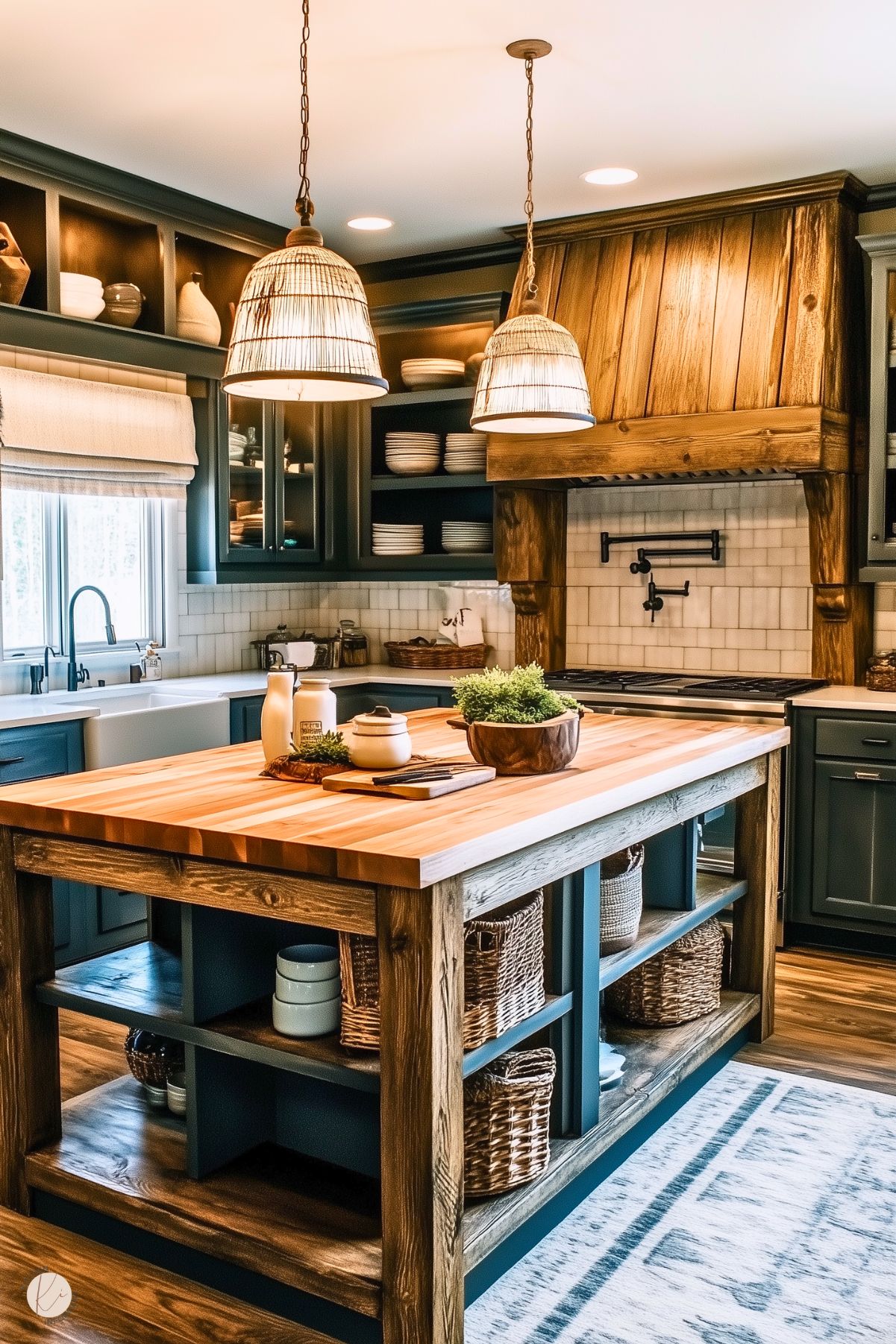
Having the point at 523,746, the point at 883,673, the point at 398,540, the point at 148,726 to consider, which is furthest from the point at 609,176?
the point at 523,746

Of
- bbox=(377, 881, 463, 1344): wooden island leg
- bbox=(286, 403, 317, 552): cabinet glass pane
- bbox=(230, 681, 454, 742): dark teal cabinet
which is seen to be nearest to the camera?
bbox=(377, 881, 463, 1344): wooden island leg

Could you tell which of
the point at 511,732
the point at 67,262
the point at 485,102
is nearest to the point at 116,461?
the point at 67,262

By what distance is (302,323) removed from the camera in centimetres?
251

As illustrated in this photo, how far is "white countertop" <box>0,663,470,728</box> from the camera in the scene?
432cm

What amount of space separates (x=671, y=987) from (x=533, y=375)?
1.72 m

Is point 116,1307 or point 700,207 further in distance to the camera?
point 700,207

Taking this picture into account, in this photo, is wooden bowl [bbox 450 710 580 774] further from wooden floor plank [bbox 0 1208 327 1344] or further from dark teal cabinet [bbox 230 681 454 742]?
dark teal cabinet [bbox 230 681 454 742]

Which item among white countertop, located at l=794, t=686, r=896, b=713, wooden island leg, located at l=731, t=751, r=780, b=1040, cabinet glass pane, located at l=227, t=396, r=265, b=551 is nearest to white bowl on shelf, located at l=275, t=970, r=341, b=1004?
wooden island leg, located at l=731, t=751, r=780, b=1040

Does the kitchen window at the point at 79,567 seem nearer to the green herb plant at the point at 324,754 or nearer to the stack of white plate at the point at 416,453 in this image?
the stack of white plate at the point at 416,453

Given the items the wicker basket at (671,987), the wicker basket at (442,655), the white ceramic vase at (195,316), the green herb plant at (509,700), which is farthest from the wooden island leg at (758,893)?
the white ceramic vase at (195,316)

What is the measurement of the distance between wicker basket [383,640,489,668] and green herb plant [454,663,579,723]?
2.94 meters

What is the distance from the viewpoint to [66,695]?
489 centimetres

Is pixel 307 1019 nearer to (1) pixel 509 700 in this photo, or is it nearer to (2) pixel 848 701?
(1) pixel 509 700

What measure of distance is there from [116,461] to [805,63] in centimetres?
295
